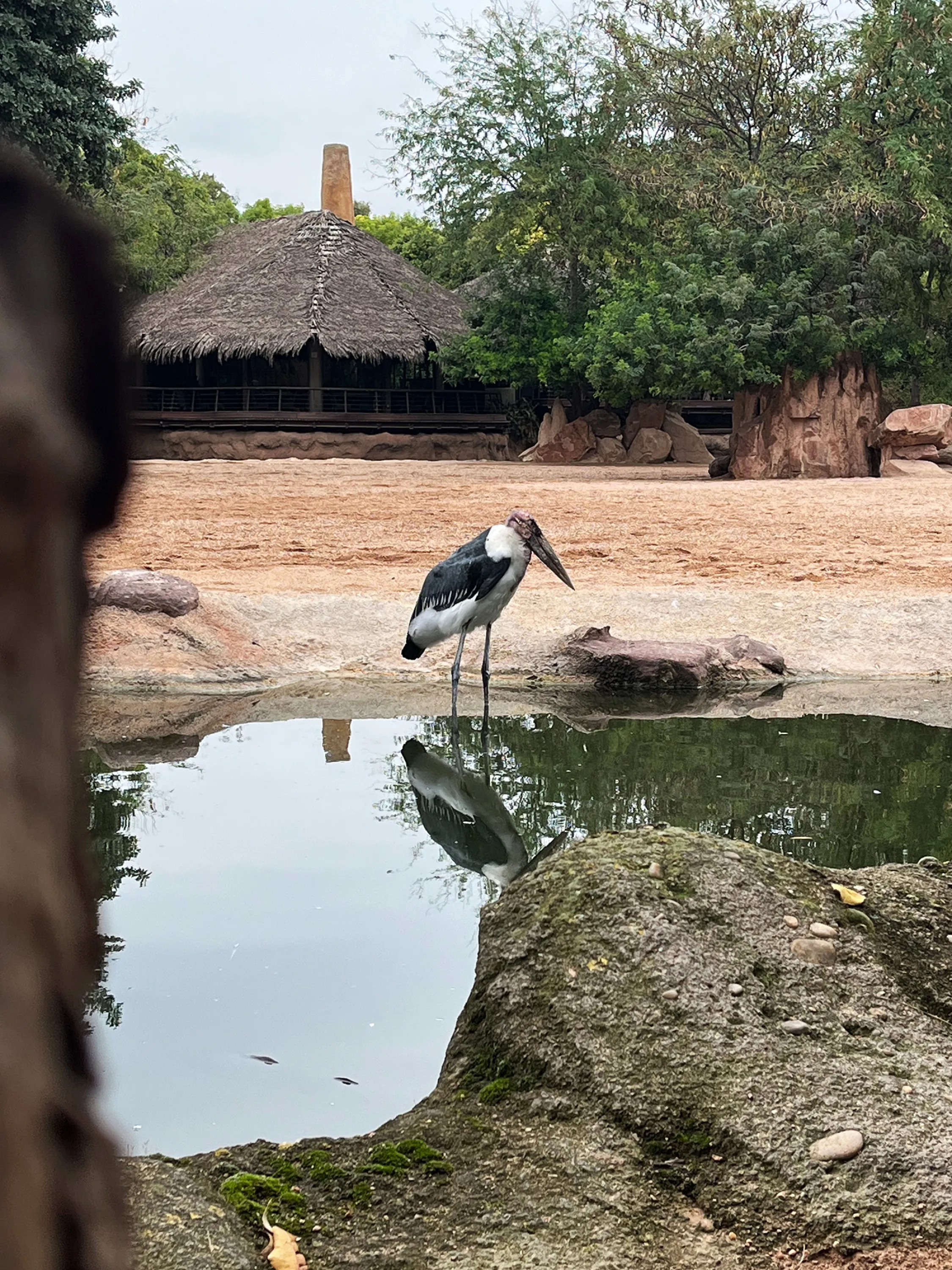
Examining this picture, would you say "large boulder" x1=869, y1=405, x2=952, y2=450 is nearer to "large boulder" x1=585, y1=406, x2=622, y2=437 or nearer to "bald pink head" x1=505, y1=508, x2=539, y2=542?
"large boulder" x1=585, y1=406, x2=622, y2=437

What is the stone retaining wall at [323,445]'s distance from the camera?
82.0ft

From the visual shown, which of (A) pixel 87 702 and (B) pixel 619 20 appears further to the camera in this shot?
(B) pixel 619 20

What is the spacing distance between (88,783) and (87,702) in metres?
0.03

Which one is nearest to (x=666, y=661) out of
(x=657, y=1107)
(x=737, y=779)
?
(x=737, y=779)

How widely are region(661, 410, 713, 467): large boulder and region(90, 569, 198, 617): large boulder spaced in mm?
15942

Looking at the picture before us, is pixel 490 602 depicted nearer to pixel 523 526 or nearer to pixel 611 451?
pixel 523 526

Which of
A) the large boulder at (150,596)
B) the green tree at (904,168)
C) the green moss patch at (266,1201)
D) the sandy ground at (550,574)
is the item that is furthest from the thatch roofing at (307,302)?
the green moss patch at (266,1201)

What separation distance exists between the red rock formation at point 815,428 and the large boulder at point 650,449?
3.01m

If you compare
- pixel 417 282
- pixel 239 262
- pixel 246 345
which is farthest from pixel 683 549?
pixel 239 262

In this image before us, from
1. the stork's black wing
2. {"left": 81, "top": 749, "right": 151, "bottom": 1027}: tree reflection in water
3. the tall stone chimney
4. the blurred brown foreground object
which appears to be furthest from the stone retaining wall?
the blurred brown foreground object

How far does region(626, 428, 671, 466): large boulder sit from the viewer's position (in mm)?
22688

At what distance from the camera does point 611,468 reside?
70.5 feet

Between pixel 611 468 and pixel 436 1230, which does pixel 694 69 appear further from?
pixel 436 1230

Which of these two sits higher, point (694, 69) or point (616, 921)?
point (694, 69)
